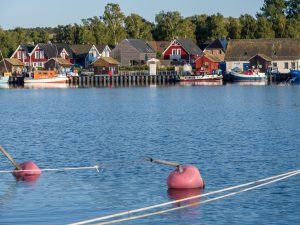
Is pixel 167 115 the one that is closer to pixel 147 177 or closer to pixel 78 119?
pixel 78 119

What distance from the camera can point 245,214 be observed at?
27047mm

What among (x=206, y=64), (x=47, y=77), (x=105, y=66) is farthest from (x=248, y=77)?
(x=47, y=77)

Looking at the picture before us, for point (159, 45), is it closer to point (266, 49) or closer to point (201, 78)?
point (201, 78)

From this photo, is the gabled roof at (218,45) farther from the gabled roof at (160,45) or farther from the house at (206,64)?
the house at (206,64)

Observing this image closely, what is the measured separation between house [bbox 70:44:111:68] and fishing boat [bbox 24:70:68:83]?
13310mm

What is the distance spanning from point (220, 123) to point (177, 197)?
114 ft

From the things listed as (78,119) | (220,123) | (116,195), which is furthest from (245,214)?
(78,119)

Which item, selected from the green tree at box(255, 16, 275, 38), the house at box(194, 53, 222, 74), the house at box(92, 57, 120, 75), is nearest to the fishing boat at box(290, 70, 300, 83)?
the house at box(194, 53, 222, 74)

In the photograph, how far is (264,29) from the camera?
193875 millimetres

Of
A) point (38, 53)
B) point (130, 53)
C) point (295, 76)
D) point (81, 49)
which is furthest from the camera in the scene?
point (81, 49)

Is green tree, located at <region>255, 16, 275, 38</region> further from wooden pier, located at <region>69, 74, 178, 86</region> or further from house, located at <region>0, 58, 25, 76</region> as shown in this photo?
house, located at <region>0, 58, 25, 76</region>

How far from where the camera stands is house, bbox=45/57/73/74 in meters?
172

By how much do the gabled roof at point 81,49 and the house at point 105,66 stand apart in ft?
43.7

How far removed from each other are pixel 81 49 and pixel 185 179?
504ft
